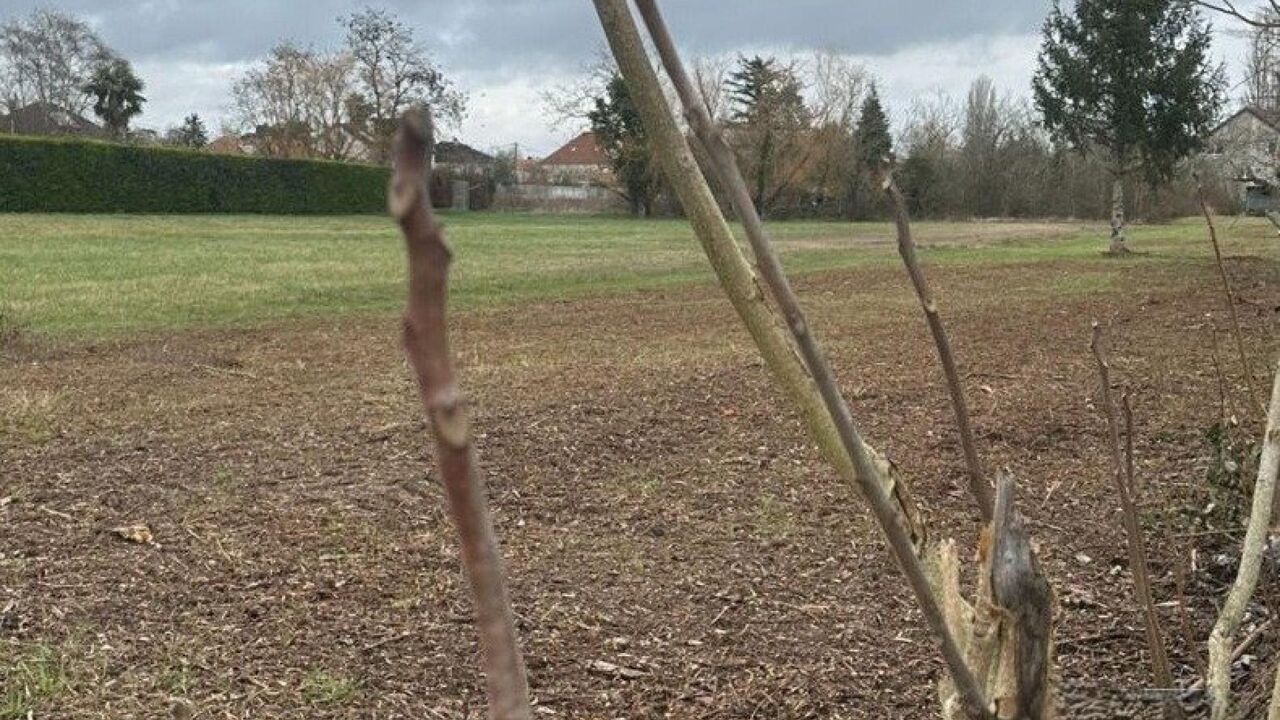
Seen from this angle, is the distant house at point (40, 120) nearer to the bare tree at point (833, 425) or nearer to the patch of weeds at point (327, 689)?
the patch of weeds at point (327, 689)

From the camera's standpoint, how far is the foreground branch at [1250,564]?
1.55 m

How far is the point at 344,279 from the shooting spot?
15.2 meters

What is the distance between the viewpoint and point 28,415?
5.54m

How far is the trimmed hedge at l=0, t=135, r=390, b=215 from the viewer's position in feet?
110

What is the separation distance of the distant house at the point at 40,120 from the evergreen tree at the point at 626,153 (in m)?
23.3

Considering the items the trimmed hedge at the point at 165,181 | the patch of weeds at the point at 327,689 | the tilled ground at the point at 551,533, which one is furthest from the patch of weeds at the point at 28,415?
the trimmed hedge at the point at 165,181

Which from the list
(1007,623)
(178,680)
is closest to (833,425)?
(1007,623)

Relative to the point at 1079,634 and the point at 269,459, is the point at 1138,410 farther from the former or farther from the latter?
the point at 269,459

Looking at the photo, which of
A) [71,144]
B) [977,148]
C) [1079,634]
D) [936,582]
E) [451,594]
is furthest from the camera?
[977,148]

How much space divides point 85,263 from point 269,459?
13.7 metres

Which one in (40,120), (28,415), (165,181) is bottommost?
(28,415)

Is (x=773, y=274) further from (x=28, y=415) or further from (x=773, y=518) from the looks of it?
(x=28, y=415)

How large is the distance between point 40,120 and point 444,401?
57.0 m

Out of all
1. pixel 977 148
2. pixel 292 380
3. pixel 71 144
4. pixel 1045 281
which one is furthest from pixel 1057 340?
pixel 977 148
